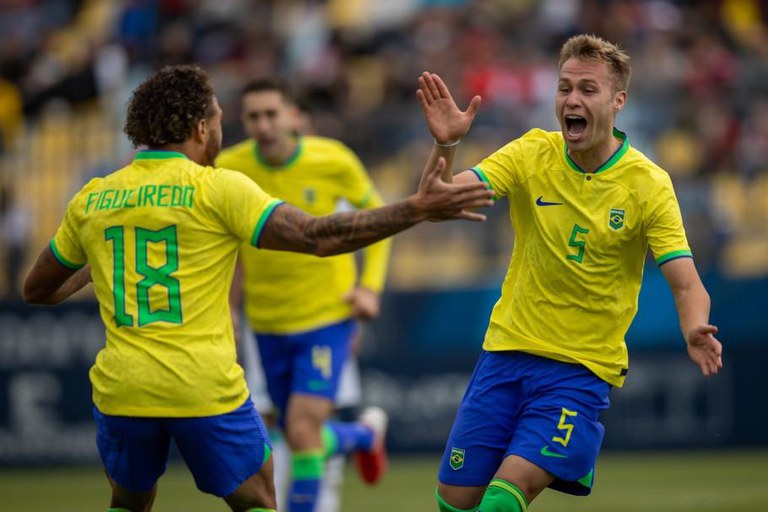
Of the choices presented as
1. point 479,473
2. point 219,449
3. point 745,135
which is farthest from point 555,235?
point 745,135

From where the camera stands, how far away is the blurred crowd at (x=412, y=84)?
14594 millimetres

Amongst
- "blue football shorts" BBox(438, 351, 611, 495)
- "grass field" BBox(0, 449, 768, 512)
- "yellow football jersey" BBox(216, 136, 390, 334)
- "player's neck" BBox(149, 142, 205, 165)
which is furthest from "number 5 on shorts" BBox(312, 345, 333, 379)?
"player's neck" BBox(149, 142, 205, 165)

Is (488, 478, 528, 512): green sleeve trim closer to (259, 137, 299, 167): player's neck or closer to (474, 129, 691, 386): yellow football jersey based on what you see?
(474, 129, 691, 386): yellow football jersey

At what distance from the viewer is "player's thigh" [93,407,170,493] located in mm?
5957

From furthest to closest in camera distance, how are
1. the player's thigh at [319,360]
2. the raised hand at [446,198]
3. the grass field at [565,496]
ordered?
the grass field at [565,496] < the player's thigh at [319,360] < the raised hand at [446,198]

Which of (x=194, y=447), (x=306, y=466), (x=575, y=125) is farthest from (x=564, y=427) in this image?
(x=306, y=466)

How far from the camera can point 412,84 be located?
1745 centimetres

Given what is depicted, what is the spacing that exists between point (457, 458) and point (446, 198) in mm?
1593

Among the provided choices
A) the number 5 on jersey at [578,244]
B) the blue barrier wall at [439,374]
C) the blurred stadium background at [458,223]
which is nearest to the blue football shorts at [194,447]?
the number 5 on jersey at [578,244]

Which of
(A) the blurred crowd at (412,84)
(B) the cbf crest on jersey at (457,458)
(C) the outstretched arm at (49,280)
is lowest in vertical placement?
(B) the cbf crest on jersey at (457,458)

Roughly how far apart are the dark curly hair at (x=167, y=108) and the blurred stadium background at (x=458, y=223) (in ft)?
18.8

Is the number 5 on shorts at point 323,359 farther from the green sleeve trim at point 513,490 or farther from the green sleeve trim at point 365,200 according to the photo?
the green sleeve trim at point 513,490

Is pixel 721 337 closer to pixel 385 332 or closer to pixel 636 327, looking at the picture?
pixel 636 327

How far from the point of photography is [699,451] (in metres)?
14.4
